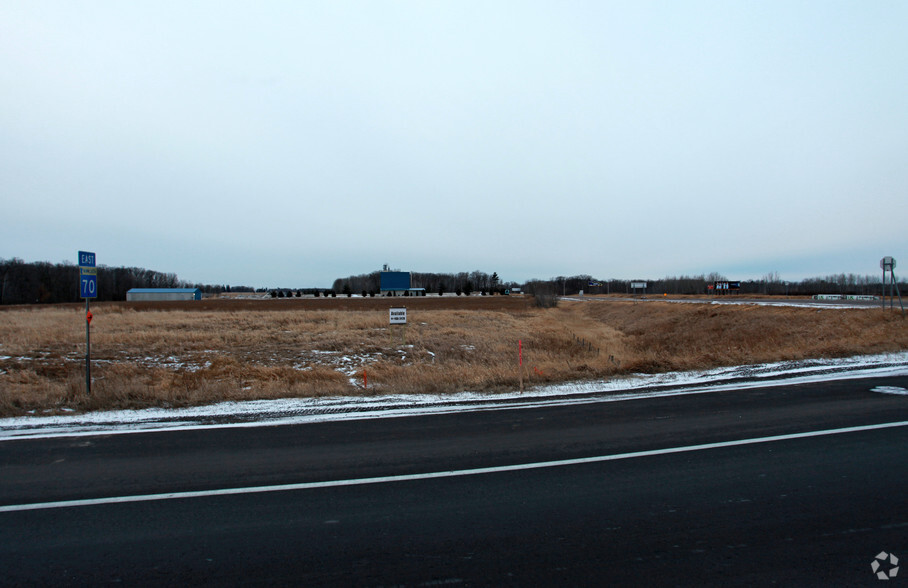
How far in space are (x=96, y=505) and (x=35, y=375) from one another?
625 inches

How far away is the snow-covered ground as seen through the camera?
26.0ft

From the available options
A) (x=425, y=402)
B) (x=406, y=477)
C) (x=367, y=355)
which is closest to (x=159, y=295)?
(x=367, y=355)

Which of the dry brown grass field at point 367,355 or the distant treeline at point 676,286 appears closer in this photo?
the dry brown grass field at point 367,355

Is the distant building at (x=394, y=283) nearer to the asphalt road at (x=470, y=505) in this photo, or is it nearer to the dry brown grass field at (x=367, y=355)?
the dry brown grass field at (x=367, y=355)

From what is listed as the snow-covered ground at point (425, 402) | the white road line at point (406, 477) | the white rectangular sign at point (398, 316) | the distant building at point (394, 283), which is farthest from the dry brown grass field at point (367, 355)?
the distant building at point (394, 283)

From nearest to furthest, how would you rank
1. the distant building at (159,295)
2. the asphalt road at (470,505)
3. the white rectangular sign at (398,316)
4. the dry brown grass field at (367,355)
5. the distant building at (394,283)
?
the asphalt road at (470,505), the dry brown grass field at (367,355), the white rectangular sign at (398,316), the distant building at (159,295), the distant building at (394,283)

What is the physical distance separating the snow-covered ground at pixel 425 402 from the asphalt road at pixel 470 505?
779 mm

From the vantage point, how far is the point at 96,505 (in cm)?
470

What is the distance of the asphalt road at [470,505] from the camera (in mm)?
3475

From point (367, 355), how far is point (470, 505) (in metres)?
18.9

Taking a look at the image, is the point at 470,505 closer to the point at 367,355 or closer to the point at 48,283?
the point at 367,355

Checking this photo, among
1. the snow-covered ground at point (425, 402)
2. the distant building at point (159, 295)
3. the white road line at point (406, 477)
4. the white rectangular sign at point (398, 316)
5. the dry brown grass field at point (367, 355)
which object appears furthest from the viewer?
the distant building at point (159, 295)

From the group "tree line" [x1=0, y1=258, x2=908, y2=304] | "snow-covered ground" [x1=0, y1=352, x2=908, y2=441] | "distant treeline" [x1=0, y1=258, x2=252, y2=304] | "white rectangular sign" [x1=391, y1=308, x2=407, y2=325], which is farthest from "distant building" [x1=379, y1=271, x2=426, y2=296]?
"snow-covered ground" [x1=0, y1=352, x2=908, y2=441]

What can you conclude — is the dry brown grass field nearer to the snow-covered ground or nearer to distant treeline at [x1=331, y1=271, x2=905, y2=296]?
the snow-covered ground
